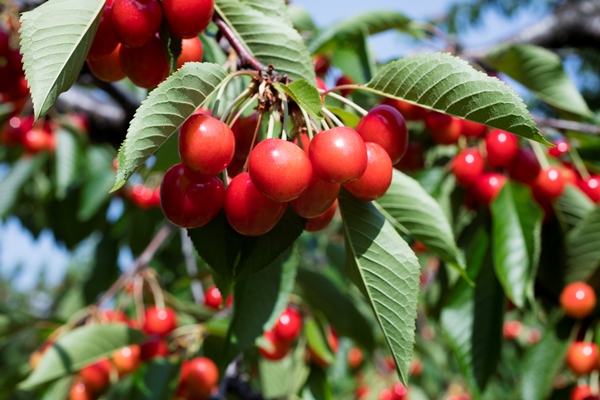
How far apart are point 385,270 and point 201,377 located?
0.91m

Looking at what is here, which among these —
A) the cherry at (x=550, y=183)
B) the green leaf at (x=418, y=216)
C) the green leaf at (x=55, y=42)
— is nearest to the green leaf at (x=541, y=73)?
the cherry at (x=550, y=183)

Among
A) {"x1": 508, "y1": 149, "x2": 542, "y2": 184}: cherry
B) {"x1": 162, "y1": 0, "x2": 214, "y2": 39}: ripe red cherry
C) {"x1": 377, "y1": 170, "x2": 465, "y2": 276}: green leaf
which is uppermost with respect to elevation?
{"x1": 162, "y1": 0, "x2": 214, "y2": 39}: ripe red cherry

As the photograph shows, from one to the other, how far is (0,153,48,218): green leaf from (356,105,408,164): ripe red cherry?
2.37 meters

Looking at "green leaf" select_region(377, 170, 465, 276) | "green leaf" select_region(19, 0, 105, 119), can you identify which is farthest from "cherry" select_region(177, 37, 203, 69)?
"green leaf" select_region(377, 170, 465, 276)

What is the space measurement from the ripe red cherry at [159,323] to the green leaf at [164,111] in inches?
51.8

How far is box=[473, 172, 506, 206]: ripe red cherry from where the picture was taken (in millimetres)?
1702

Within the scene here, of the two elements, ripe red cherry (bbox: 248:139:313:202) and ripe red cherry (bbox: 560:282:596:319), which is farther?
ripe red cherry (bbox: 560:282:596:319)

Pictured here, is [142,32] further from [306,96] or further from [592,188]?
[592,188]

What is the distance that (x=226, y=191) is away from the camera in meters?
0.85

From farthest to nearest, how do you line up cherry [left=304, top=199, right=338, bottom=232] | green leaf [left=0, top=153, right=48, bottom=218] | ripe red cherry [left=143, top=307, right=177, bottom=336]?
1. green leaf [left=0, top=153, right=48, bottom=218]
2. ripe red cherry [left=143, top=307, right=177, bottom=336]
3. cherry [left=304, top=199, right=338, bottom=232]

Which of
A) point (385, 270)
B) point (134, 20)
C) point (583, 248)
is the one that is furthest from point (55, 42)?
point (583, 248)

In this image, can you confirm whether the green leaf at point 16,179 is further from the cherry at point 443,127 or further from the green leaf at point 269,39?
the green leaf at point 269,39

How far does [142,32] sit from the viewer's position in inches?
33.4

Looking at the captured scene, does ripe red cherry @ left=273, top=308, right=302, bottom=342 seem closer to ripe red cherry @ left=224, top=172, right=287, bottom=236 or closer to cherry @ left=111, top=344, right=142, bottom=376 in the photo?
cherry @ left=111, top=344, right=142, bottom=376
